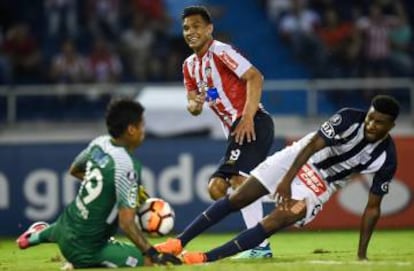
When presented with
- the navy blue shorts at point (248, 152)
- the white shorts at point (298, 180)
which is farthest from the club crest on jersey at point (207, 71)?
the white shorts at point (298, 180)

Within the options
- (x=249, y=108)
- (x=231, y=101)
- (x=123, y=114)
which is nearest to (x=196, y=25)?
(x=231, y=101)

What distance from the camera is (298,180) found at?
10430 millimetres

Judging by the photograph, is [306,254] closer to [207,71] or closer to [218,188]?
[218,188]

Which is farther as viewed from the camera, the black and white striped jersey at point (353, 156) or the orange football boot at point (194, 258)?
the black and white striped jersey at point (353, 156)

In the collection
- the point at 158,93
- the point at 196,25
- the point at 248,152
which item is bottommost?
the point at 158,93

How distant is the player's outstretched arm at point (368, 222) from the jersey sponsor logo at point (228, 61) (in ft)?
5.80

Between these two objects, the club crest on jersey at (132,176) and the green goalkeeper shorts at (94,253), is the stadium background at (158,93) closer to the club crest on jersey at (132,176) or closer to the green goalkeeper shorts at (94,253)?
the green goalkeeper shorts at (94,253)

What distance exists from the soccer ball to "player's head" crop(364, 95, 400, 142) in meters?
1.86

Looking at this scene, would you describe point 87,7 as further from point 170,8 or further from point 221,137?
point 221,137

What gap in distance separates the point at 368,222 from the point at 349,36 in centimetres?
1076

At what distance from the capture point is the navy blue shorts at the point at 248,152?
36.2ft

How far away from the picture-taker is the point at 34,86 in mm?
19031

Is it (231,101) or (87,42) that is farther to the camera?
(87,42)

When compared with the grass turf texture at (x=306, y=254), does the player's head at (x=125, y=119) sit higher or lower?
higher
